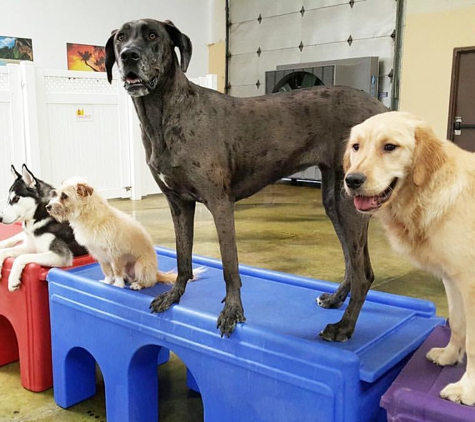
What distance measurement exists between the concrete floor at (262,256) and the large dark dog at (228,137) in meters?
0.69

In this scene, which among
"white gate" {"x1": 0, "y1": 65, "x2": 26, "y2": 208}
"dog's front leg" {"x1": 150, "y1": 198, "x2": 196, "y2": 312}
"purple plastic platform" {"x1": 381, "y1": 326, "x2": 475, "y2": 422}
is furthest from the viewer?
"white gate" {"x1": 0, "y1": 65, "x2": 26, "y2": 208}

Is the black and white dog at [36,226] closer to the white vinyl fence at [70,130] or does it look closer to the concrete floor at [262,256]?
the concrete floor at [262,256]

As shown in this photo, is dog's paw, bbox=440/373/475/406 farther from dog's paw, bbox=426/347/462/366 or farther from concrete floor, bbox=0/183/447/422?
concrete floor, bbox=0/183/447/422

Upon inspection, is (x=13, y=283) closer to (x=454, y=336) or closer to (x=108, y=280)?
(x=108, y=280)

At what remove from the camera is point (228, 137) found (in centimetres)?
181

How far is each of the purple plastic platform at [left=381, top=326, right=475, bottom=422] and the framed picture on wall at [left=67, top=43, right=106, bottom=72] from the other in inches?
310

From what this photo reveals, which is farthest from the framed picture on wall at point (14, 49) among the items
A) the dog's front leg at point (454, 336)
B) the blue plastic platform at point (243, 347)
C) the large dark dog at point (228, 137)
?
the dog's front leg at point (454, 336)

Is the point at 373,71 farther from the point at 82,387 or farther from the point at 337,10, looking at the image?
the point at 82,387

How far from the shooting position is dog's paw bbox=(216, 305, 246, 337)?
5.50ft

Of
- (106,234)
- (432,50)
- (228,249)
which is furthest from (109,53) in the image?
(432,50)

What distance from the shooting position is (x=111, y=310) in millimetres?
2053

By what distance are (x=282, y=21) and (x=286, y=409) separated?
8557 millimetres

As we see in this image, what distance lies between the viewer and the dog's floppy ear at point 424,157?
4.56 ft

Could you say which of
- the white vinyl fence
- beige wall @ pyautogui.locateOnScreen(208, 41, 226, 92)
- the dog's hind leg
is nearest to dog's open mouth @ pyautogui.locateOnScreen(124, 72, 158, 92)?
the dog's hind leg
